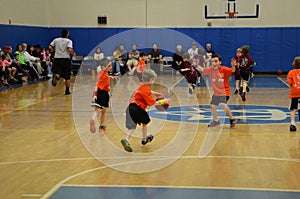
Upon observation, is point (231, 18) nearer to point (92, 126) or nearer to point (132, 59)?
point (132, 59)

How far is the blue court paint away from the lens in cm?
586

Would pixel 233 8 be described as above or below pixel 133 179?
above

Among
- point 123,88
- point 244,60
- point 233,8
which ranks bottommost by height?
point 123,88

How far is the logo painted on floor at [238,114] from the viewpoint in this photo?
1152 centimetres

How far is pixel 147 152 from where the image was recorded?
27.3 ft

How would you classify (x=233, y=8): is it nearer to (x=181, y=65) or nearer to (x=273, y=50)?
(x=273, y=50)

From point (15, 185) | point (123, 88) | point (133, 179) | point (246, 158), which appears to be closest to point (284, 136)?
point (246, 158)

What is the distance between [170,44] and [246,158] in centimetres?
1934

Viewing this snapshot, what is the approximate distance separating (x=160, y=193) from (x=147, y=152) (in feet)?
7.61

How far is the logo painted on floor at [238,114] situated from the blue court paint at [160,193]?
17.4ft

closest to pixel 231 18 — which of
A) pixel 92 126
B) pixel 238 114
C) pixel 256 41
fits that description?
pixel 256 41

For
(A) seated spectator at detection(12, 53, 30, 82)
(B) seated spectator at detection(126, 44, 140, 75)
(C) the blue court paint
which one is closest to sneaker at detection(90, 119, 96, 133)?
(C) the blue court paint

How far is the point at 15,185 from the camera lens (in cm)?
639

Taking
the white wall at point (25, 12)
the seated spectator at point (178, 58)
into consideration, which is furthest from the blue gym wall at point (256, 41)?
the seated spectator at point (178, 58)
